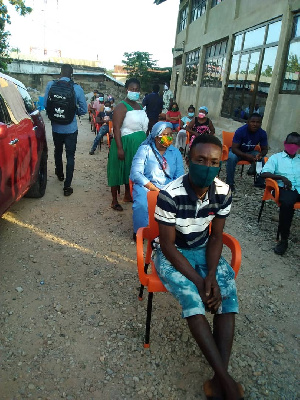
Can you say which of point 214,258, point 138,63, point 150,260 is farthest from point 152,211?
point 138,63

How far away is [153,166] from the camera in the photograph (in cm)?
365

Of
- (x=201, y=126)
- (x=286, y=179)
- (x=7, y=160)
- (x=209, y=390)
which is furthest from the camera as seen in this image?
(x=201, y=126)

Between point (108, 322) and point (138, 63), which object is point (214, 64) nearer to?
point (108, 322)

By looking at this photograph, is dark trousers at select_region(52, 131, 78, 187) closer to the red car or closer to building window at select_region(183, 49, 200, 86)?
the red car

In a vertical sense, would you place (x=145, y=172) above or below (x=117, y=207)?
above

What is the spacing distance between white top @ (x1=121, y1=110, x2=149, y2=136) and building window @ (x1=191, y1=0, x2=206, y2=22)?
12732 millimetres

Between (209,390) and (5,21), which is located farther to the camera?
(5,21)

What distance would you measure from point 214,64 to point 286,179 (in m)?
10.2

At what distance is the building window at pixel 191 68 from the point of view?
15.4 meters

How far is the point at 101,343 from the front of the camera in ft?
7.59

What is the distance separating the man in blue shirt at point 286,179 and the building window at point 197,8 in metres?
13.0

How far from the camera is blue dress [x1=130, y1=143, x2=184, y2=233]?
360 centimetres

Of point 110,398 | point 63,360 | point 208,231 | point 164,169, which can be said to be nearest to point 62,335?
point 63,360

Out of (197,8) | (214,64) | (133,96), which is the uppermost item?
(197,8)
